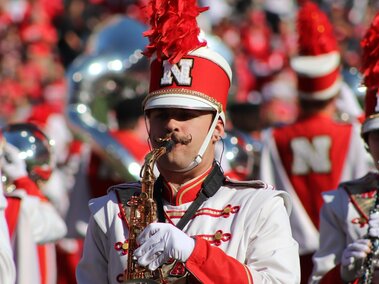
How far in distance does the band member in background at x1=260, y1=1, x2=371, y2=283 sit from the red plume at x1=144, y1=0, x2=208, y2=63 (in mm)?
3966

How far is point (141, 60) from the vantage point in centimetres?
1288

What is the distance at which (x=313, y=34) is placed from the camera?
10523mm

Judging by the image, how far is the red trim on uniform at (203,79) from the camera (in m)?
5.82

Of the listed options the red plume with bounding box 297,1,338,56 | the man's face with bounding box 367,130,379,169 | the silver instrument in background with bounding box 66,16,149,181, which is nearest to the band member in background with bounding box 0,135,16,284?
the man's face with bounding box 367,130,379,169

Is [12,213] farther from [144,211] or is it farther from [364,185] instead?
[144,211]

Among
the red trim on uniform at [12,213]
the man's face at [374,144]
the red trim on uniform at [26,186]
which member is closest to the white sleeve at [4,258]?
the red trim on uniform at [12,213]

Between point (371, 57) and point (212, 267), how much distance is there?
72.7 inches

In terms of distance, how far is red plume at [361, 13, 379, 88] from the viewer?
6793 mm

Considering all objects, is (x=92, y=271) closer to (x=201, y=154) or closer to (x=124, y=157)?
(x=201, y=154)

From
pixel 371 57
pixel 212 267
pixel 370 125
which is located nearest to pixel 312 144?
pixel 371 57

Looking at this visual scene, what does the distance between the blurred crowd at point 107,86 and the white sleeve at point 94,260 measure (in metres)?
4.02

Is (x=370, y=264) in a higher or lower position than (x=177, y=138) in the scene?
lower

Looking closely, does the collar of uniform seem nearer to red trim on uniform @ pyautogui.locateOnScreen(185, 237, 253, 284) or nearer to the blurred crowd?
red trim on uniform @ pyautogui.locateOnScreen(185, 237, 253, 284)

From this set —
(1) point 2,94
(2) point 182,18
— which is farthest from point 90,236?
(1) point 2,94
